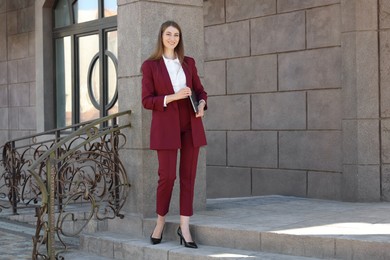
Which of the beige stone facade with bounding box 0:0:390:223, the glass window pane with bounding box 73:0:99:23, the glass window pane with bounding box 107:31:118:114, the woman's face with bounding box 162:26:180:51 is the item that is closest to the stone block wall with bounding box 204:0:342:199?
the beige stone facade with bounding box 0:0:390:223

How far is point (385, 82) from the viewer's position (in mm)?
8719

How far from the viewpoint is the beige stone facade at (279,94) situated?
25.4 ft

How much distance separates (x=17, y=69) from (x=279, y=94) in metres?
7.23

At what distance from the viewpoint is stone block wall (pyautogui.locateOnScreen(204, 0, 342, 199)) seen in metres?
9.13

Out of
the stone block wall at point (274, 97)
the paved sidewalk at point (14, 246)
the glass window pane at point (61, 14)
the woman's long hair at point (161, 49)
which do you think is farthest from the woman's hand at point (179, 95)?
the glass window pane at point (61, 14)

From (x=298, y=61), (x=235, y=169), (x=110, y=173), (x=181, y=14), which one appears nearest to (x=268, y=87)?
(x=298, y=61)

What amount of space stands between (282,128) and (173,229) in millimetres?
3209

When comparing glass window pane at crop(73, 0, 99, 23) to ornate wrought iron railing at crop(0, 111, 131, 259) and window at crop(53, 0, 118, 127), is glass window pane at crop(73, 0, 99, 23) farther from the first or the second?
ornate wrought iron railing at crop(0, 111, 131, 259)

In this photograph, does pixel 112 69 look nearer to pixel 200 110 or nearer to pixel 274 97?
pixel 274 97

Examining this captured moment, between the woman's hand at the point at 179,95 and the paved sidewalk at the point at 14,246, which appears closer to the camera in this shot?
the woman's hand at the point at 179,95

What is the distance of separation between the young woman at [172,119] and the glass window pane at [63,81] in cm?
736

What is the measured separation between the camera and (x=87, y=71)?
44.1 ft

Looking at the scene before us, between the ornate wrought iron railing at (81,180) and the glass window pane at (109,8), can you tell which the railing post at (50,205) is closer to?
the ornate wrought iron railing at (81,180)

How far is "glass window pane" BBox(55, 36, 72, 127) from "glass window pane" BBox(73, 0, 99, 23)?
55 centimetres
